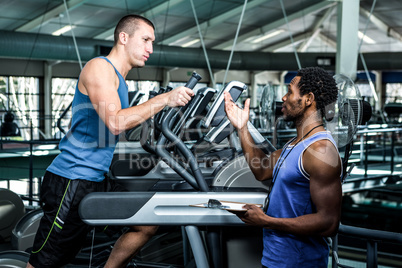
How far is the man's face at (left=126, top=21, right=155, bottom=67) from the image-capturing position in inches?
65.8

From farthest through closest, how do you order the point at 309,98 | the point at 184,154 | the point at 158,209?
the point at 184,154 → the point at 158,209 → the point at 309,98

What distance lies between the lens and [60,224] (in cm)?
160

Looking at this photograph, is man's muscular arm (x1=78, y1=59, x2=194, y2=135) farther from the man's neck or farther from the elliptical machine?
the man's neck

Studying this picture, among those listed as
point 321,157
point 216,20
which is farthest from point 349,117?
point 216,20

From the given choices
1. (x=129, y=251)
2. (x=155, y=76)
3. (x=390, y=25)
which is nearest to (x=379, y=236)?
(x=129, y=251)

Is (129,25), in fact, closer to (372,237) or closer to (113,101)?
(113,101)

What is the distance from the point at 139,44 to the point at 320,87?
2.28ft

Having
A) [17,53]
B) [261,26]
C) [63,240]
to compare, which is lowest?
[63,240]

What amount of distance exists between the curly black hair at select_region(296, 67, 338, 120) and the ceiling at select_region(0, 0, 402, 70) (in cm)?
436

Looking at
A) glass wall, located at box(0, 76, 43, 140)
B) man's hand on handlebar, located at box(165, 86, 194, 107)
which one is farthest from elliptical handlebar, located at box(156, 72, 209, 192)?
glass wall, located at box(0, 76, 43, 140)

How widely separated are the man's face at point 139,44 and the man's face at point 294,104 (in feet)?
1.88

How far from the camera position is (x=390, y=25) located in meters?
15.4

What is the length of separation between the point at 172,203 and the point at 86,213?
0.29 meters

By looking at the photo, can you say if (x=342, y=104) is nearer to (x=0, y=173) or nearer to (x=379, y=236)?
(x=379, y=236)
